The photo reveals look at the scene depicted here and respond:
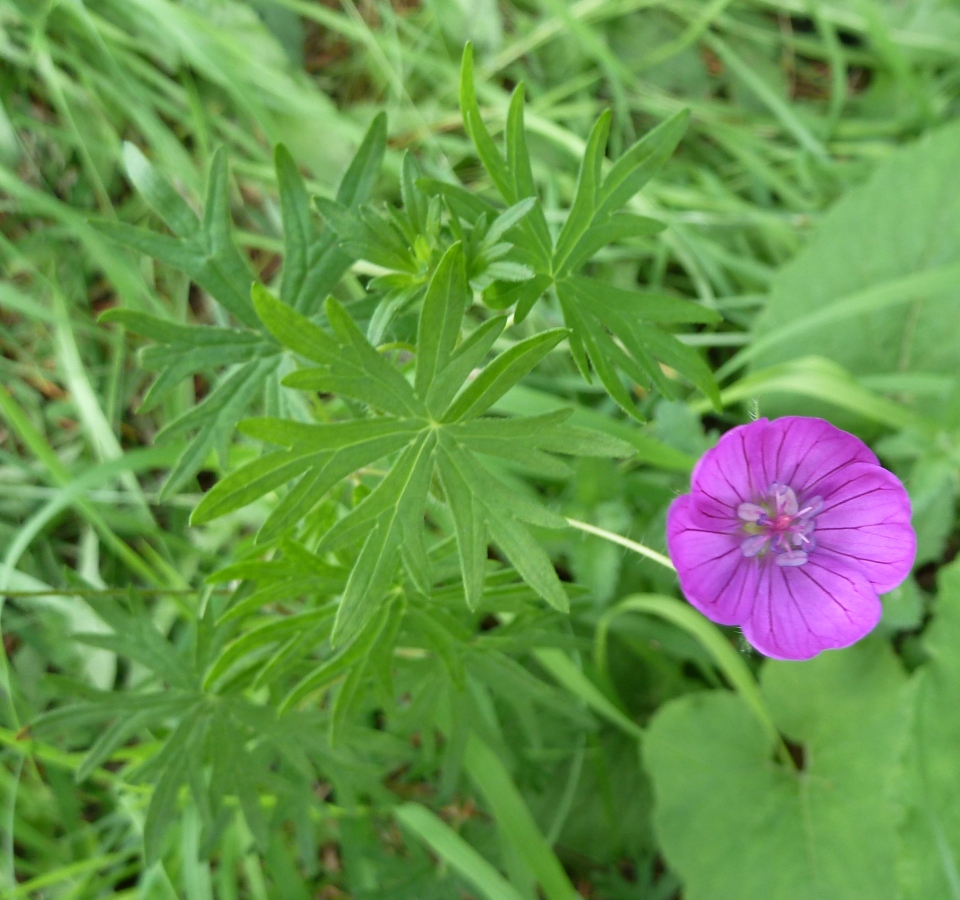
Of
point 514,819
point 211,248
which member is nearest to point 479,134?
point 211,248

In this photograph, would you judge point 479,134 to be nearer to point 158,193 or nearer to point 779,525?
point 158,193

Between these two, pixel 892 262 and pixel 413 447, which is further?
pixel 892 262

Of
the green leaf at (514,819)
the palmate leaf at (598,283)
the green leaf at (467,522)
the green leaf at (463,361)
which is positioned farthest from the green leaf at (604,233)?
the green leaf at (514,819)

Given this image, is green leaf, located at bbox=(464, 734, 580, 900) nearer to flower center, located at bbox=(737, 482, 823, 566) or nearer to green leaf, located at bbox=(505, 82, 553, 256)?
flower center, located at bbox=(737, 482, 823, 566)

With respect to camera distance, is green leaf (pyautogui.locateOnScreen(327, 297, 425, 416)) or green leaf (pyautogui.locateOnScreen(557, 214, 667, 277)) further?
green leaf (pyautogui.locateOnScreen(557, 214, 667, 277))

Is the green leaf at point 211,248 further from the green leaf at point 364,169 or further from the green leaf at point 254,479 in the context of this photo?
the green leaf at point 254,479

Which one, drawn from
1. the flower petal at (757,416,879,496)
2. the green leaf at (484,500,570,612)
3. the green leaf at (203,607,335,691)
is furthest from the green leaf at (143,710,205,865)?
the flower petal at (757,416,879,496)
